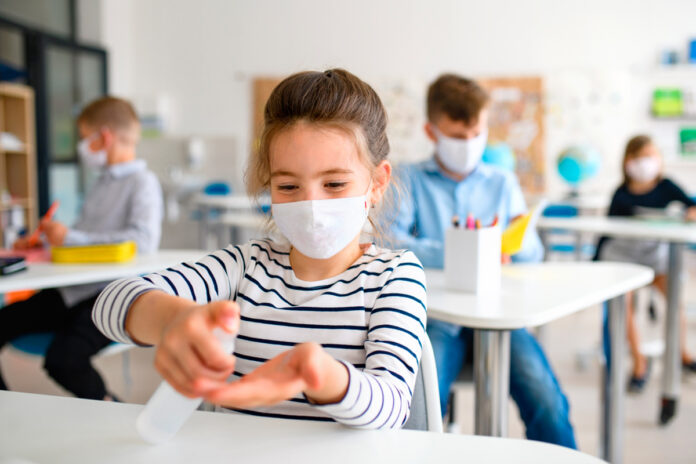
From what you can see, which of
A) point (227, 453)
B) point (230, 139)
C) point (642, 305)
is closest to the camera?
point (227, 453)

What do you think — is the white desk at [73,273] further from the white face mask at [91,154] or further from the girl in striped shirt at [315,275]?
the girl in striped shirt at [315,275]

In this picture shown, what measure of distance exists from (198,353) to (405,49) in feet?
20.1

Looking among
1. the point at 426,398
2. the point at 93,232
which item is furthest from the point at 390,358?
the point at 93,232

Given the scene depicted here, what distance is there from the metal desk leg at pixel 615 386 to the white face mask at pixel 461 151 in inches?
21.9

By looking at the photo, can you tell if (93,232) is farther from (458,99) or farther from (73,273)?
(458,99)

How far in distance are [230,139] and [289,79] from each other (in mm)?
5755

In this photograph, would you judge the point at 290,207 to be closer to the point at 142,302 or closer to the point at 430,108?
the point at 142,302

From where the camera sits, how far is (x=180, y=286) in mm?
896

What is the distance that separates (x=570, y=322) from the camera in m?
3.97

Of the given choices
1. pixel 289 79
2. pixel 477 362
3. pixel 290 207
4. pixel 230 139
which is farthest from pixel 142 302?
pixel 230 139

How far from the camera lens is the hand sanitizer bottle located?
60 cm

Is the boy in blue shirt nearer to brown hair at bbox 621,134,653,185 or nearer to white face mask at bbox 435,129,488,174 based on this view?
white face mask at bbox 435,129,488,174

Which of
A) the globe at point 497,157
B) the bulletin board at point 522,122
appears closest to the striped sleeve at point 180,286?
the globe at point 497,157

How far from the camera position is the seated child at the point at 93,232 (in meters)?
1.73
